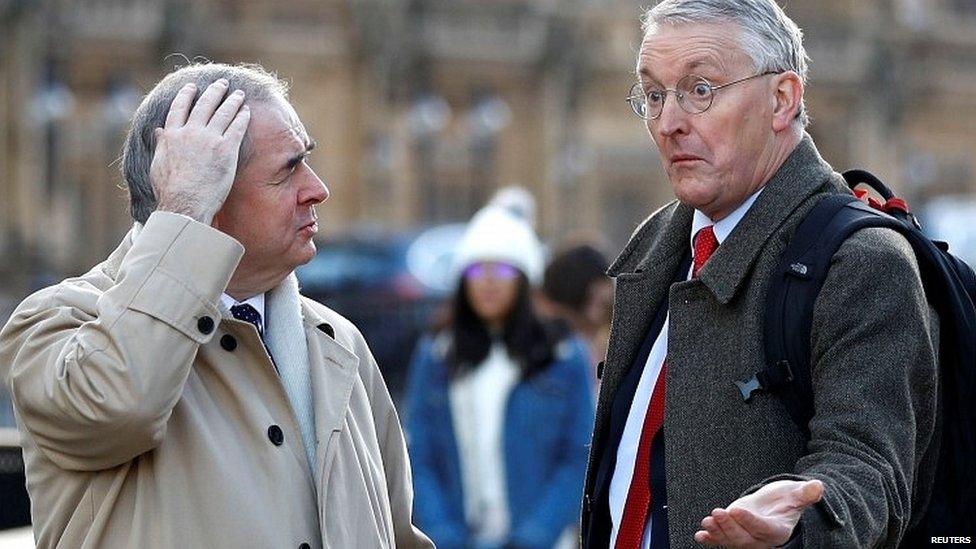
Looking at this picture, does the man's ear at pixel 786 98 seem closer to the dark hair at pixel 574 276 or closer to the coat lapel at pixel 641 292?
the coat lapel at pixel 641 292

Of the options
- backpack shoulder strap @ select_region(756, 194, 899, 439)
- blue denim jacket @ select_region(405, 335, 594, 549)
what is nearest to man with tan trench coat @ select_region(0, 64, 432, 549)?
backpack shoulder strap @ select_region(756, 194, 899, 439)

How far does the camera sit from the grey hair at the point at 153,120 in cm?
363

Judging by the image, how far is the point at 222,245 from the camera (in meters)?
3.46

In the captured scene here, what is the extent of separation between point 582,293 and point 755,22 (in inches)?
179

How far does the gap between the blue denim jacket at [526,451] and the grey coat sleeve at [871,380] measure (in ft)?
10.8

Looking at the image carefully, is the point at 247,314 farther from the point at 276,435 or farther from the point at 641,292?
the point at 641,292

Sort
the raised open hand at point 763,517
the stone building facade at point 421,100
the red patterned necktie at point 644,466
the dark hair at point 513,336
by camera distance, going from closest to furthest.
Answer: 1. the raised open hand at point 763,517
2. the red patterned necktie at point 644,466
3. the dark hair at point 513,336
4. the stone building facade at point 421,100

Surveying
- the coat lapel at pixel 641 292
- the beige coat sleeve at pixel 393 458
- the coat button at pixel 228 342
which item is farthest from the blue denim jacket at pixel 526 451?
the coat button at pixel 228 342

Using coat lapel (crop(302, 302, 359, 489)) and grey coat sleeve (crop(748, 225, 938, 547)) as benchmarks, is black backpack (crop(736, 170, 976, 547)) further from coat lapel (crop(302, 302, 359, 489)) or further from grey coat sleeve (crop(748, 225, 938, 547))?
coat lapel (crop(302, 302, 359, 489))

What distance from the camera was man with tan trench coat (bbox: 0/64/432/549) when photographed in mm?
3330

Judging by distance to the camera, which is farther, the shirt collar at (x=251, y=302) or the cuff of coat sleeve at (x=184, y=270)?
the shirt collar at (x=251, y=302)

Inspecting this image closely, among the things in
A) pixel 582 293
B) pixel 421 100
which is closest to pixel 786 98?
pixel 582 293

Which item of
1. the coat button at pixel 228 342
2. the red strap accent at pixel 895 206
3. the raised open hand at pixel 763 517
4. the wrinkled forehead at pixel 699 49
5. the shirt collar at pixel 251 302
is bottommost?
the raised open hand at pixel 763 517

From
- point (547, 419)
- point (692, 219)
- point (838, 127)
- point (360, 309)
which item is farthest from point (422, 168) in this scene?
point (692, 219)
